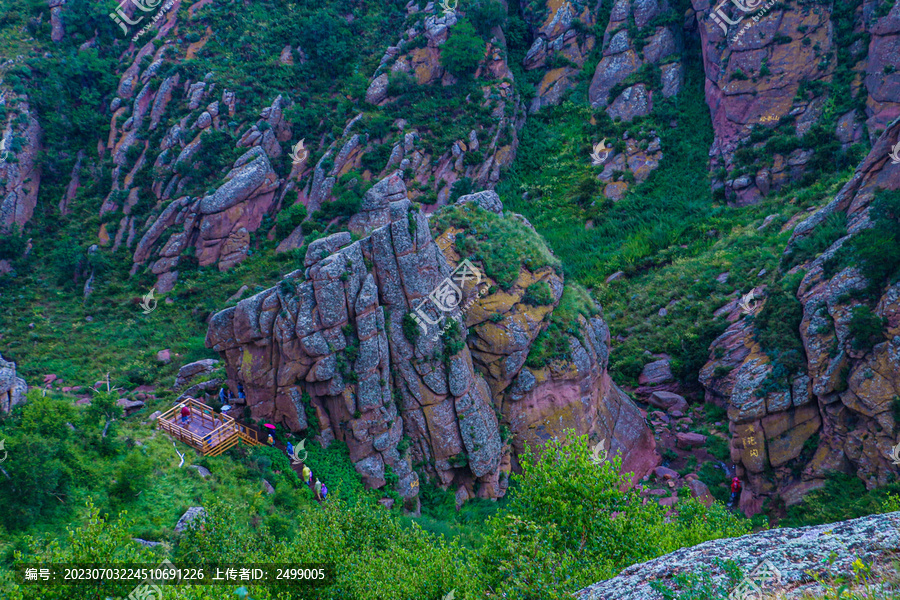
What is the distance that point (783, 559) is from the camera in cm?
1142

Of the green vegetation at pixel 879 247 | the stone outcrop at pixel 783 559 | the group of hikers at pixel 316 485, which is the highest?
the green vegetation at pixel 879 247

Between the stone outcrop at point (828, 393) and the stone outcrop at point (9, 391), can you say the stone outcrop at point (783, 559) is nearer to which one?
the stone outcrop at point (828, 393)

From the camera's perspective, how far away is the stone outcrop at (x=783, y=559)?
1062cm

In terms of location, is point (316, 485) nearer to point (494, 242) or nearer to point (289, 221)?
point (494, 242)

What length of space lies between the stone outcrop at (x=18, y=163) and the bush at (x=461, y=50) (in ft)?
121

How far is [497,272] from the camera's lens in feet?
→ 102

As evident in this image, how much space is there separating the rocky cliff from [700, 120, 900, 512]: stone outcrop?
769 cm

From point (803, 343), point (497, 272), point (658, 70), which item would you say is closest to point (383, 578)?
point (497, 272)

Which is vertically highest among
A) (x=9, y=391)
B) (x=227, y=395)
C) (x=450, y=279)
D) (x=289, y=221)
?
(x=289, y=221)

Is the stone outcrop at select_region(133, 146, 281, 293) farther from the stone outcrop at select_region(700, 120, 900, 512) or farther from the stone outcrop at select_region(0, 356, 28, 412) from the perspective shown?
the stone outcrop at select_region(700, 120, 900, 512)

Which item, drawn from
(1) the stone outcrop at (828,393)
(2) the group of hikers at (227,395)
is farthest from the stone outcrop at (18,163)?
(1) the stone outcrop at (828,393)

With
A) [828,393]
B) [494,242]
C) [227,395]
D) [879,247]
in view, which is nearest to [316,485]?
[227,395]

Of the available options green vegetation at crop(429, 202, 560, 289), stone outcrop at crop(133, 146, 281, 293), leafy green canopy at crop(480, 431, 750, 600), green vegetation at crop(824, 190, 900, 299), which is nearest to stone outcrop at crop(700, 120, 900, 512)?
green vegetation at crop(824, 190, 900, 299)

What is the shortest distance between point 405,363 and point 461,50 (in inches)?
1463
